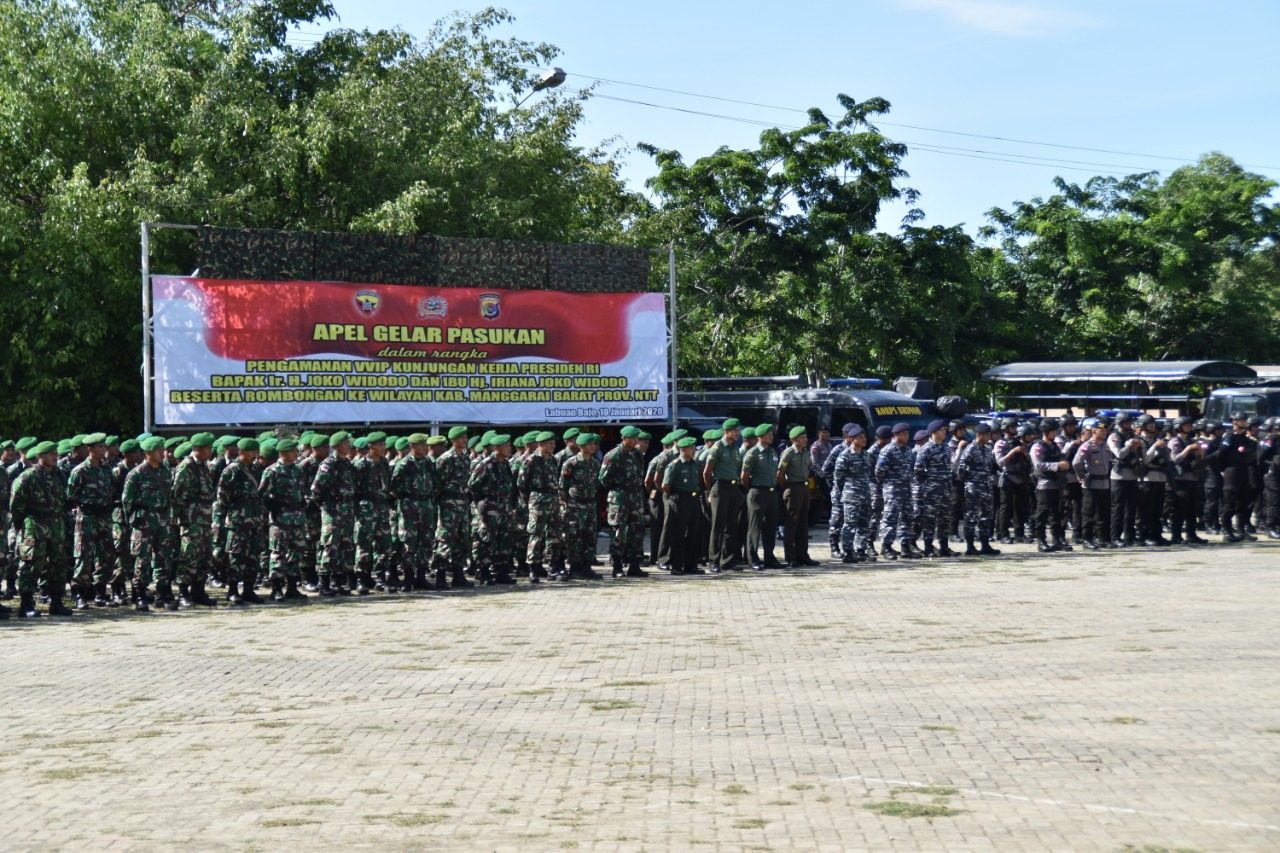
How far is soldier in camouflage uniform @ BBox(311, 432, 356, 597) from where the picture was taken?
1452 centimetres

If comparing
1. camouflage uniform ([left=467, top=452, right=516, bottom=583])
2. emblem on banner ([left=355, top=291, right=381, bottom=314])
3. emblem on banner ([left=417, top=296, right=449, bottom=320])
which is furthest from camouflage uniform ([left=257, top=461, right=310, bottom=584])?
emblem on banner ([left=417, top=296, right=449, bottom=320])

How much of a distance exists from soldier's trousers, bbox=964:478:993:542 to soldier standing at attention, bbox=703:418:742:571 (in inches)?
122

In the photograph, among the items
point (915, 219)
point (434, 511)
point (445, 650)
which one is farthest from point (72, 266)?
point (915, 219)

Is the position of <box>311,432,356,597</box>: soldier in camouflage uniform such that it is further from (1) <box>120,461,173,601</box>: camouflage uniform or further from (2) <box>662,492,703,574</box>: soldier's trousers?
(2) <box>662,492,703,574</box>: soldier's trousers

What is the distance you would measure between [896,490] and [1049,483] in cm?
209

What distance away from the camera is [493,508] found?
51.3ft

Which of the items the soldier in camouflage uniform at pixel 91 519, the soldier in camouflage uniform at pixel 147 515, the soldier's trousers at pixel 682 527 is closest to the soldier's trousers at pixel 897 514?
the soldier's trousers at pixel 682 527

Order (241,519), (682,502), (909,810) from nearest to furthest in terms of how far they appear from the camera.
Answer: (909,810)
(241,519)
(682,502)

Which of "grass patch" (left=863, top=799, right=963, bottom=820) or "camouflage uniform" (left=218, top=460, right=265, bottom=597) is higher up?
"camouflage uniform" (left=218, top=460, right=265, bottom=597)

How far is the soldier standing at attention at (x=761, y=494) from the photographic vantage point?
55.2 feet

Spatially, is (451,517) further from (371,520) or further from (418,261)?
(418,261)

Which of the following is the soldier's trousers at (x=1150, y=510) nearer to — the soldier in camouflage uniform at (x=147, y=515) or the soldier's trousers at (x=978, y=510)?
the soldier's trousers at (x=978, y=510)

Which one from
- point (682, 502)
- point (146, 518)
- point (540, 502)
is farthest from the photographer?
point (682, 502)

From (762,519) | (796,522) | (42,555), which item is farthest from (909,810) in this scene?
(796,522)
